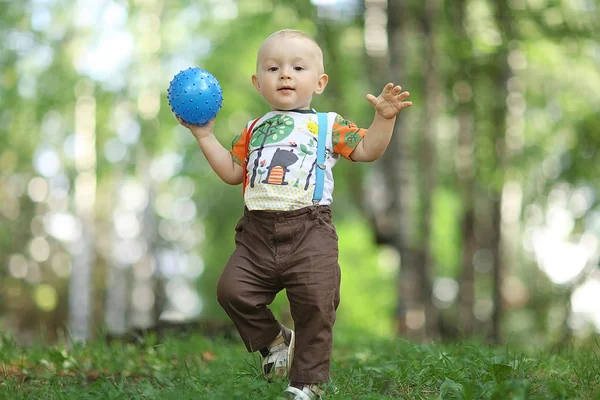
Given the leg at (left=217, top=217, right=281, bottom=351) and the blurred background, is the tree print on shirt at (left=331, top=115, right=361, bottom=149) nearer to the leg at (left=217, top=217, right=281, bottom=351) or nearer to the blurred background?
the leg at (left=217, top=217, right=281, bottom=351)

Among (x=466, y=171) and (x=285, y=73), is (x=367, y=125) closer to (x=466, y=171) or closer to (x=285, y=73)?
(x=466, y=171)

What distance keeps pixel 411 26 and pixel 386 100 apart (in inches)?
429

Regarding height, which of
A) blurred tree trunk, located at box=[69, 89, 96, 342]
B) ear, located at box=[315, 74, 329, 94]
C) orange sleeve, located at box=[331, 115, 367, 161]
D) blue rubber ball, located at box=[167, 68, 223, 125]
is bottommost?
blurred tree trunk, located at box=[69, 89, 96, 342]

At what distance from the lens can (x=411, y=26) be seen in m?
14.0

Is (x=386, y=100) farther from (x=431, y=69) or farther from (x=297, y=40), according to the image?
(x=431, y=69)

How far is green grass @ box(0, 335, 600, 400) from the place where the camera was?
3.37m

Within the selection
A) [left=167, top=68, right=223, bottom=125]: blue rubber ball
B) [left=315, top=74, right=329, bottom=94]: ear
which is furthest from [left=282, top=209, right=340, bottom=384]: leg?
[left=167, top=68, right=223, bottom=125]: blue rubber ball

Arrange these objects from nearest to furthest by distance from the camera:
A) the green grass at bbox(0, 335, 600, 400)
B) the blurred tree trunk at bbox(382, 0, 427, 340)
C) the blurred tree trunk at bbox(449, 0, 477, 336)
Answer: the green grass at bbox(0, 335, 600, 400), the blurred tree trunk at bbox(382, 0, 427, 340), the blurred tree trunk at bbox(449, 0, 477, 336)

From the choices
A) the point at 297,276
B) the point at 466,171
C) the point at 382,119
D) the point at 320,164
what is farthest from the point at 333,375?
the point at 466,171

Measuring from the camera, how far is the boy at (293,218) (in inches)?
142

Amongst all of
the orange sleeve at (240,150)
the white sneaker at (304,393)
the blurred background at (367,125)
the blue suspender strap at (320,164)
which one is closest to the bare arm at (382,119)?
the blue suspender strap at (320,164)

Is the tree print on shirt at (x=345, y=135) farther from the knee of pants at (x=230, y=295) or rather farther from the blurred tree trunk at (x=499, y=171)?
the blurred tree trunk at (x=499, y=171)

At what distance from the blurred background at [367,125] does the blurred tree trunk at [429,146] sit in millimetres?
34

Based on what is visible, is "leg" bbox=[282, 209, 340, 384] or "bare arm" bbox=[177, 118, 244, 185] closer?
"leg" bbox=[282, 209, 340, 384]
